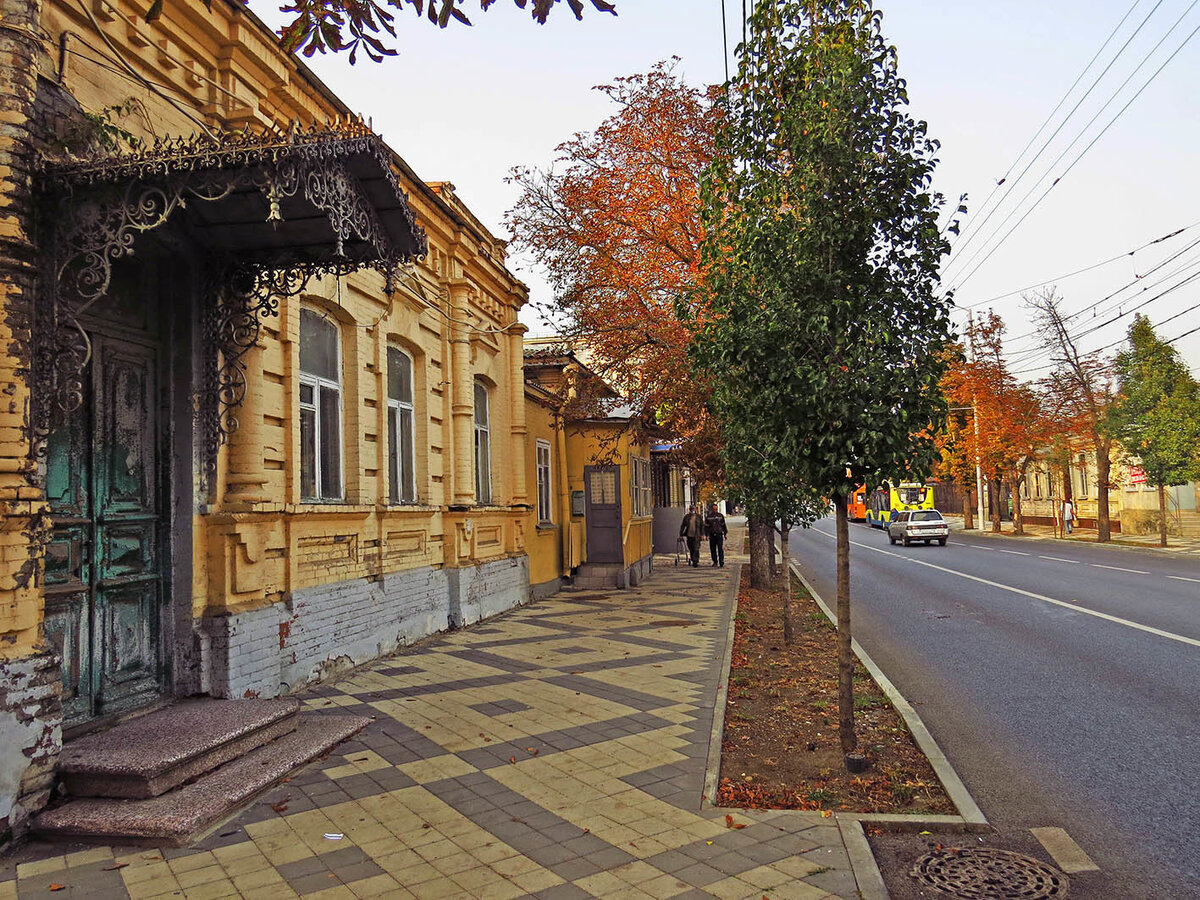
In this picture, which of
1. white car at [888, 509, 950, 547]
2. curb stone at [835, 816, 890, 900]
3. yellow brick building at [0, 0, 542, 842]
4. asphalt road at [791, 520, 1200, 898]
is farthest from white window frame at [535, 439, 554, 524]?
white car at [888, 509, 950, 547]

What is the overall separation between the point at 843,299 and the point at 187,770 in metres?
5.06

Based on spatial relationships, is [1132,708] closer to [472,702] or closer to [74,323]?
[472,702]

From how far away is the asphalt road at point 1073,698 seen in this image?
4719 mm

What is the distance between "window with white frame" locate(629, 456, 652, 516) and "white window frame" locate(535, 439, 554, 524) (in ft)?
9.71

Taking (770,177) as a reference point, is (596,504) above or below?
below

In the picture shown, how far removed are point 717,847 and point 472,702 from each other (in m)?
3.54

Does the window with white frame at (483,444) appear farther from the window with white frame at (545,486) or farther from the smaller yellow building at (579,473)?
the window with white frame at (545,486)

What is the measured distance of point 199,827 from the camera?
4449 mm

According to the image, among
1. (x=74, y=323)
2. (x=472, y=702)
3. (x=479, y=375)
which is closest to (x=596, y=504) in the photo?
(x=479, y=375)

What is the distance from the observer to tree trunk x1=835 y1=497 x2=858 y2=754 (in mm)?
5828

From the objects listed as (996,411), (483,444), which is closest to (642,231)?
(483,444)

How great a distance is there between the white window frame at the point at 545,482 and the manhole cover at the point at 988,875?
13173 mm

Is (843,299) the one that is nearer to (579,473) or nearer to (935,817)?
(935,817)

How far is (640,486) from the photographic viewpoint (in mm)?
23531
